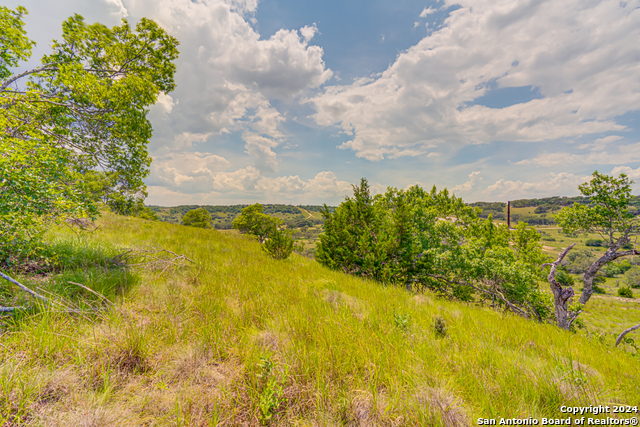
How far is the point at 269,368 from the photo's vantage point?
2.24 metres

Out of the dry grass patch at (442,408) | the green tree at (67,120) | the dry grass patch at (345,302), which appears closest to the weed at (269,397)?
the dry grass patch at (442,408)

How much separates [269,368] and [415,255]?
406 inches

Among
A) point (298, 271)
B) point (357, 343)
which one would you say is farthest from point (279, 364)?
point (298, 271)

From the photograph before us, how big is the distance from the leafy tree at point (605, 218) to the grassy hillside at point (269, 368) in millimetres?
14765

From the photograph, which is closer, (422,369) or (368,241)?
(422,369)

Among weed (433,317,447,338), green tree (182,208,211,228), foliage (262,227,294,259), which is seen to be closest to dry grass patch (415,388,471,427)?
weed (433,317,447,338)

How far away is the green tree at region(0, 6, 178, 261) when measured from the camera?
10.5ft

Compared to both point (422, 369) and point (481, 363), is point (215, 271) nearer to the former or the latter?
point (422, 369)

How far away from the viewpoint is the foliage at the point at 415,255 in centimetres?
951

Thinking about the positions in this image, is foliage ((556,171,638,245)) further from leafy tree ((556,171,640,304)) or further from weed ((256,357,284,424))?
weed ((256,357,284,424))

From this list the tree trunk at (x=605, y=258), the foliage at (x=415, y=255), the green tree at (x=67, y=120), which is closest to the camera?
the green tree at (x=67, y=120)

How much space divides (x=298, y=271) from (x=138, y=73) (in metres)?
9.28

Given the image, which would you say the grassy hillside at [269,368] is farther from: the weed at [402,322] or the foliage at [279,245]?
the foliage at [279,245]

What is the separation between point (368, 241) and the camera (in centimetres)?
936
